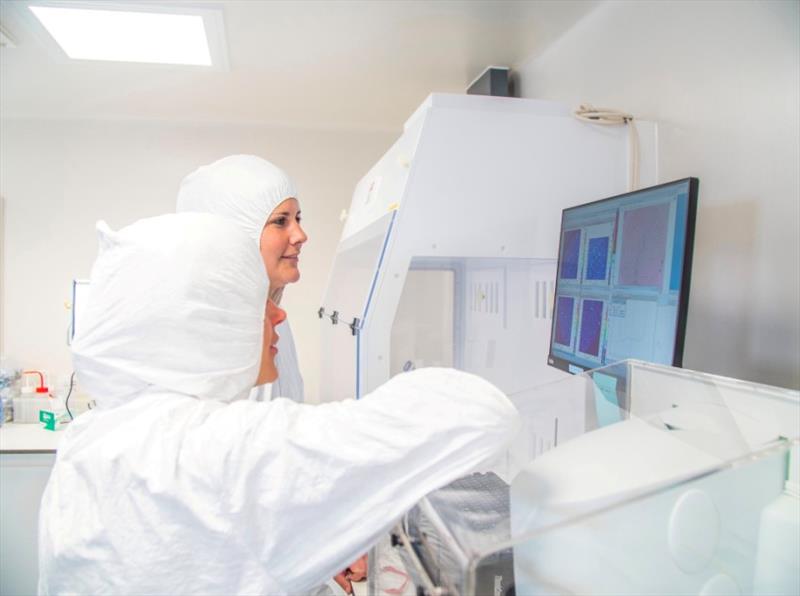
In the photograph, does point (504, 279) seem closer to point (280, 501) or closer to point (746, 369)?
point (746, 369)

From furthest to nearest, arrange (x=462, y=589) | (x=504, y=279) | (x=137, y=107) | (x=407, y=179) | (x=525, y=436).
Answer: (x=137, y=107) → (x=504, y=279) → (x=407, y=179) → (x=525, y=436) → (x=462, y=589)

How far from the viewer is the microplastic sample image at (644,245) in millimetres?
958

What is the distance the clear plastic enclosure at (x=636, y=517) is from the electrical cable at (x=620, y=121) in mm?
847

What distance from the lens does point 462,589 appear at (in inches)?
17.5

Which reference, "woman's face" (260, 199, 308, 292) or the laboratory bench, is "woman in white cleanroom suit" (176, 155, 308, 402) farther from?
the laboratory bench

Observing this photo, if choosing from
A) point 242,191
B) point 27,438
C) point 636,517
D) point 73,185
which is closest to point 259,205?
point 242,191

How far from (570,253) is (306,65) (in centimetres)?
129

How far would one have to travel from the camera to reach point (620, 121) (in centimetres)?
138

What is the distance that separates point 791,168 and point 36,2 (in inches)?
74.2

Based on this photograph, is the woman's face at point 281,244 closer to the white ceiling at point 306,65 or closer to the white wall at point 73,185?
the white ceiling at point 306,65

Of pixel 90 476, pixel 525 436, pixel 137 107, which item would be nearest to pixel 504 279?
pixel 525 436

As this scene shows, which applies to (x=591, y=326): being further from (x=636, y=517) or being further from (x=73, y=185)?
(x=73, y=185)

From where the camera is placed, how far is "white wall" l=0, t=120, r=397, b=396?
2707 mm

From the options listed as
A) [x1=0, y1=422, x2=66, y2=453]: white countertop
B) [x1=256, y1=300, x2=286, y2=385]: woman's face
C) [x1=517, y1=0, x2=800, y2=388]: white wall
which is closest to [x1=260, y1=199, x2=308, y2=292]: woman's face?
[x1=256, y1=300, x2=286, y2=385]: woman's face
